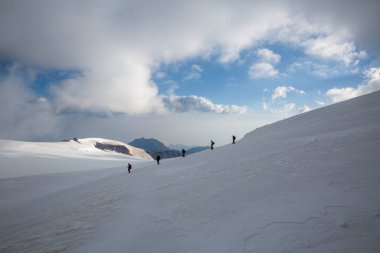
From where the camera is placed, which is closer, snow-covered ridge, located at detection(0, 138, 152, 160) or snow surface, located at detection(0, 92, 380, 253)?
snow surface, located at detection(0, 92, 380, 253)

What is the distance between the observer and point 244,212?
22.4 feet

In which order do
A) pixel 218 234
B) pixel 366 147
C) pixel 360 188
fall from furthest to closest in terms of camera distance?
pixel 366 147, pixel 360 188, pixel 218 234

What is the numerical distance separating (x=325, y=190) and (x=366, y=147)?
5073mm

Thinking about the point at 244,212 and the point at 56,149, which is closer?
the point at 244,212

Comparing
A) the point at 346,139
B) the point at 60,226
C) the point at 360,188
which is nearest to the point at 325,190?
the point at 360,188

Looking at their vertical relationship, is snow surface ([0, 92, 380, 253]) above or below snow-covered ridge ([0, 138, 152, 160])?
below

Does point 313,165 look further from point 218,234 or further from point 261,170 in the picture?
point 218,234

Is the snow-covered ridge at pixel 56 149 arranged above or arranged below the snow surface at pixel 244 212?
above

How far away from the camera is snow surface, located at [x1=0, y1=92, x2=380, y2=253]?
500cm

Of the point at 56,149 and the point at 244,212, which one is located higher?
the point at 56,149

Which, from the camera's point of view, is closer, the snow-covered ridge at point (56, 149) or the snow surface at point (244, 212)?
the snow surface at point (244, 212)

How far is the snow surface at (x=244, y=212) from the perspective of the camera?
5.00 m

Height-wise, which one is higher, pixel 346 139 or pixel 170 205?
pixel 346 139

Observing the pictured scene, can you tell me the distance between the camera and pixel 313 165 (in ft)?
31.0
